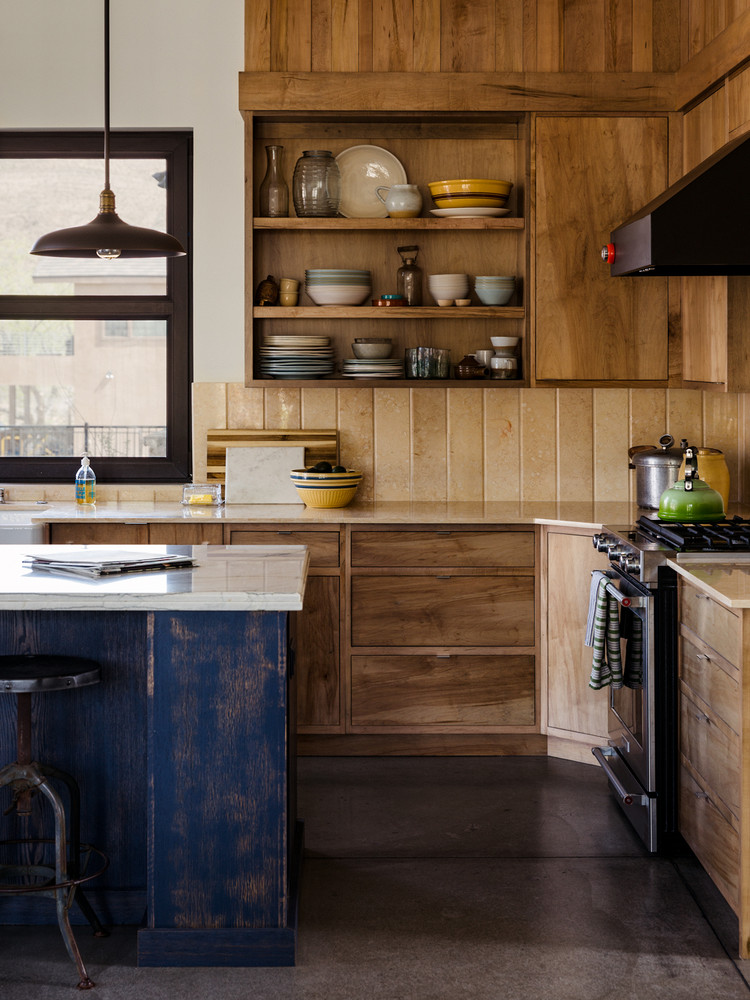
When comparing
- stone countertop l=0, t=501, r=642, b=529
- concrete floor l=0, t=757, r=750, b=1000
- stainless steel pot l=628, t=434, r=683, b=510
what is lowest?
concrete floor l=0, t=757, r=750, b=1000

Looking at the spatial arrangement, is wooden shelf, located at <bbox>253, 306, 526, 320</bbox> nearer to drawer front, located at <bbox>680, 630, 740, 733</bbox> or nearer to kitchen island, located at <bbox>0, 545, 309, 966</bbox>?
drawer front, located at <bbox>680, 630, 740, 733</bbox>

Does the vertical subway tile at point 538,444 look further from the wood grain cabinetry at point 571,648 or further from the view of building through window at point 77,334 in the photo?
the view of building through window at point 77,334

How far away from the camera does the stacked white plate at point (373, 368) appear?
4.49 metres

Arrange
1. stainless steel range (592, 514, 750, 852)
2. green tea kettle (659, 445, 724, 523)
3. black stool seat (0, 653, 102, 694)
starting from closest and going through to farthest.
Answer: black stool seat (0, 653, 102, 694) < stainless steel range (592, 514, 750, 852) < green tea kettle (659, 445, 724, 523)

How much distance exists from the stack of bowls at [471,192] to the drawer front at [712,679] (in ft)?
6.94

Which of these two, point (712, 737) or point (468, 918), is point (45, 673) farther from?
point (712, 737)

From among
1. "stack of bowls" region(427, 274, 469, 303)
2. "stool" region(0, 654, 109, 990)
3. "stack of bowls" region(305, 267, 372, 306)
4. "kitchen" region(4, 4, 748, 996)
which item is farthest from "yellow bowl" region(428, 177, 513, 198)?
"stool" region(0, 654, 109, 990)

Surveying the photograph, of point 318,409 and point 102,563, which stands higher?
point 318,409

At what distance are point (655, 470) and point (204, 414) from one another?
1.94 meters

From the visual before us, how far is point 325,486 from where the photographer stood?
4352 millimetres

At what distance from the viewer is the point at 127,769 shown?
107 inches

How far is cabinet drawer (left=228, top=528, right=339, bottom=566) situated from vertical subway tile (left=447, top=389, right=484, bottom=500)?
32.9 inches

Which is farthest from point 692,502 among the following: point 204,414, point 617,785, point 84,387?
point 84,387

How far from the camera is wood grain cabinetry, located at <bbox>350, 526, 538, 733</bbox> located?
13.4 ft
